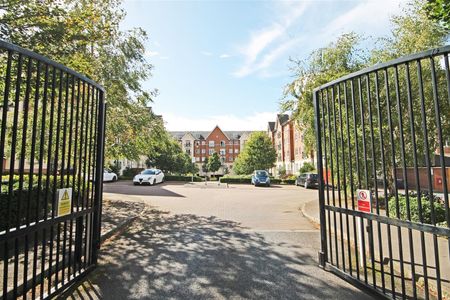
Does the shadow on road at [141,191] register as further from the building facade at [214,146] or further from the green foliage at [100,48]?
the building facade at [214,146]

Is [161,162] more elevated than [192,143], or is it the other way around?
[192,143]

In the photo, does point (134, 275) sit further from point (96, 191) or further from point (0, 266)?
point (0, 266)

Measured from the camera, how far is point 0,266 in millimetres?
4688

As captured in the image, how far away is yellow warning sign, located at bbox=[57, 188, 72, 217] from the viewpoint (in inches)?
152

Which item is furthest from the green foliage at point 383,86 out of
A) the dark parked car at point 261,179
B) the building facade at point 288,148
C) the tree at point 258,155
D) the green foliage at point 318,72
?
the tree at point 258,155

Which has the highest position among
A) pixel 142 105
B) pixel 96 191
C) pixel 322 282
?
pixel 142 105

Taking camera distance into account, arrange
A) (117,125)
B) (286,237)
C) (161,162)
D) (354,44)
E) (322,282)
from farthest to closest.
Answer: (161,162) < (354,44) < (117,125) < (286,237) < (322,282)

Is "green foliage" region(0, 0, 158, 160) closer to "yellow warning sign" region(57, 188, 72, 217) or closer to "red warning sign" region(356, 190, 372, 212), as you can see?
"yellow warning sign" region(57, 188, 72, 217)

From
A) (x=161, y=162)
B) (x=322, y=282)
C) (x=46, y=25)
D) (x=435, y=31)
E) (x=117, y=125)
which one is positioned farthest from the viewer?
(x=161, y=162)

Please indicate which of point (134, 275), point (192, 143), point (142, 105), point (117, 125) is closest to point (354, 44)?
point (142, 105)

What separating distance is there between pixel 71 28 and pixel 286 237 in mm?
7080

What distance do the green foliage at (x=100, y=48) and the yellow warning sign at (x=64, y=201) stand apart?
3.94 meters

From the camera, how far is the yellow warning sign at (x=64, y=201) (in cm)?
386

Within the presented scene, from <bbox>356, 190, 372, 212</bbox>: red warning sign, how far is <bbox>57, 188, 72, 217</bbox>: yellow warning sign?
13.5 feet
